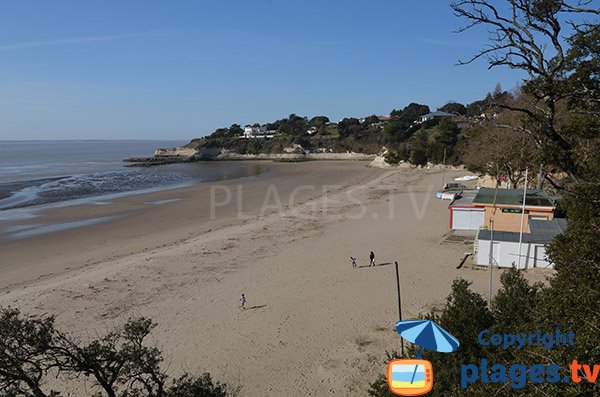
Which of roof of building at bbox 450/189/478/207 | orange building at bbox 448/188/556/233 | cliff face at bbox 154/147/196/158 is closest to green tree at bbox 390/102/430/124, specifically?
cliff face at bbox 154/147/196/158

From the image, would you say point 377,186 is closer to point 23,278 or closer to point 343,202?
point 343,202

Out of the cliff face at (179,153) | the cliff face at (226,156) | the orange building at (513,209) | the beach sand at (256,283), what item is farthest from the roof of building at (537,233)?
the cliff face at (179,153)

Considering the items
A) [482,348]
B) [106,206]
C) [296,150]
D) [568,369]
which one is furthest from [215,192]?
[296,150]

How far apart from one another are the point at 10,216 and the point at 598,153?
38.7m

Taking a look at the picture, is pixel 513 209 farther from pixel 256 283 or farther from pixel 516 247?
pixel 256 283

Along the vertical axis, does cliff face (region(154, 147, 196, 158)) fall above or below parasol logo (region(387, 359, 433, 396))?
above

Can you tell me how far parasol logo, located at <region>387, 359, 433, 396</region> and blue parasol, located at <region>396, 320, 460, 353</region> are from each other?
1050 millimetres

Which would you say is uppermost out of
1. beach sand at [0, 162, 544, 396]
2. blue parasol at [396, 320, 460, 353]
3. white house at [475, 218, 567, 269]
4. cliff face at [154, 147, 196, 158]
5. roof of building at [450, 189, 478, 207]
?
cliff face at [154, 147, 196, 158]

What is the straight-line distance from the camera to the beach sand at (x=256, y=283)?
11.3 meters

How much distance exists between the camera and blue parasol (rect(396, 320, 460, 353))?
624 centimetres

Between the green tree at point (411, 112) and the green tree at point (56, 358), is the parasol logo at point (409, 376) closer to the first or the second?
the green tree at point (56, 358)

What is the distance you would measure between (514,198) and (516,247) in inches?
182

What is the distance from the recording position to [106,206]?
3675cm

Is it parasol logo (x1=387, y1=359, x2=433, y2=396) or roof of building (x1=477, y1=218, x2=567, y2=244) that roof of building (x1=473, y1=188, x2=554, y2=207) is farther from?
parasol logo (x1=387, y1=359, x2=433, y2=396)
